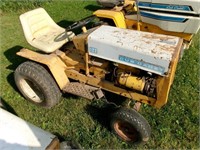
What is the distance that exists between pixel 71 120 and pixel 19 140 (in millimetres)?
1599

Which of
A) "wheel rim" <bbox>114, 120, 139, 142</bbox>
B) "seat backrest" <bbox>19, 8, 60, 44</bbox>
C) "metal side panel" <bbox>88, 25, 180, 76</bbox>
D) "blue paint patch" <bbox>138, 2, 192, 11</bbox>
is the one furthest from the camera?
"seat backrest" <bbox>19, 8, 60, 44</bbox>

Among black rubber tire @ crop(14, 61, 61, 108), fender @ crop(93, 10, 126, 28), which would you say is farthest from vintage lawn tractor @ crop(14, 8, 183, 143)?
fender @ crop(93, 10, 126, 28)

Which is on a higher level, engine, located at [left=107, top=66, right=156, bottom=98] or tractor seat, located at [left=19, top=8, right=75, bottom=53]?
tractor seat, located at [left=19, top=8, right=75, bottom=53]

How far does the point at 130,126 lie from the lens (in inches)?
128

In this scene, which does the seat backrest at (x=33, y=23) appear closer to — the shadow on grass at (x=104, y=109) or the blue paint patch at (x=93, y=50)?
the blue paint patch at (x=93, y=50)

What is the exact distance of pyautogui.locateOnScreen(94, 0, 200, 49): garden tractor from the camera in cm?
387

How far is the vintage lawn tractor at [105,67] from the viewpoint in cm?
305

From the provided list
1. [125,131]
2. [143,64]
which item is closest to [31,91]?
[125,131]

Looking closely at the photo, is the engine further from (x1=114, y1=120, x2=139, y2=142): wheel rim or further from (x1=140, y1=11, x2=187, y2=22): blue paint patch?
(x1=140, y1=11, x2=187, y2=22): blue paint patch

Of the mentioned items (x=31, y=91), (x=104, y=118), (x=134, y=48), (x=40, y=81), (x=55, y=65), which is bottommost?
(x=104, y=118)

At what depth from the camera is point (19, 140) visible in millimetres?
2225

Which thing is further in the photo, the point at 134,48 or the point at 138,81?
the point at 138,81

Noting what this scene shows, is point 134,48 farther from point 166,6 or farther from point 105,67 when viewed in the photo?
point 166,6

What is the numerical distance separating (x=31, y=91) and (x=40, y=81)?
0.55 metres
